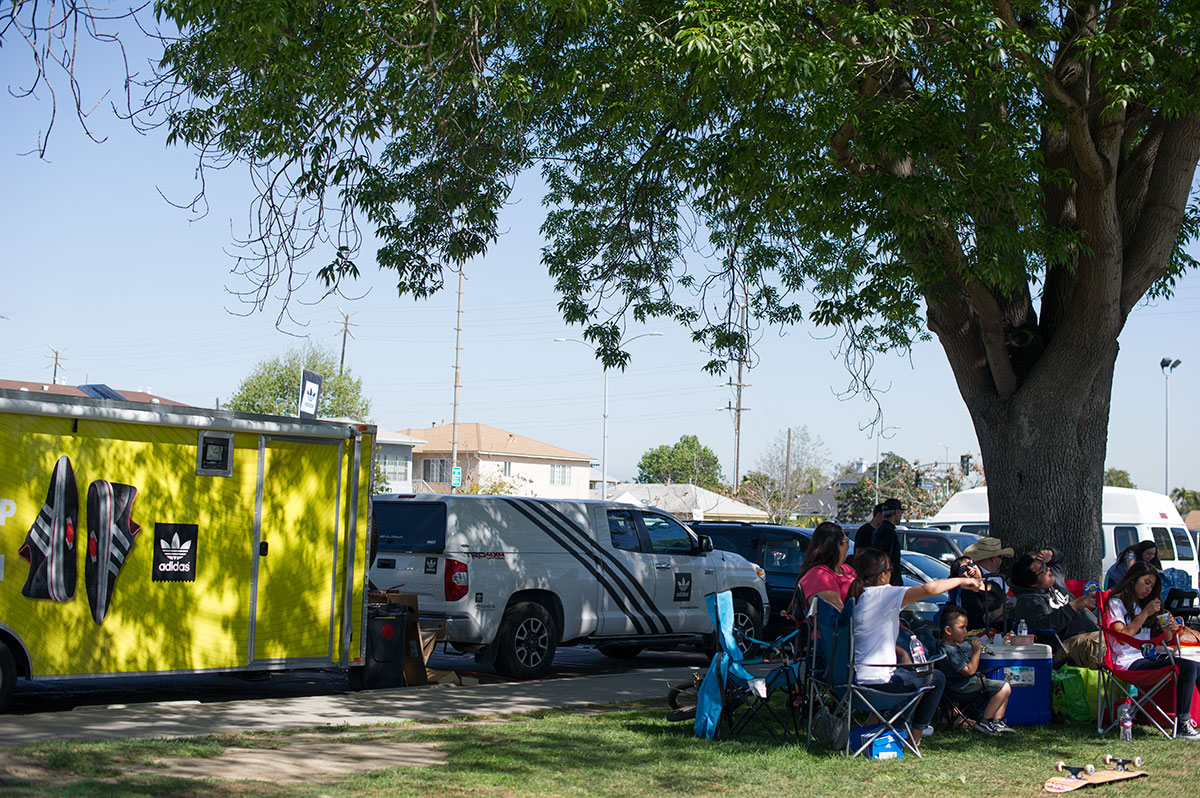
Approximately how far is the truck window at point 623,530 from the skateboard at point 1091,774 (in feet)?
20.7

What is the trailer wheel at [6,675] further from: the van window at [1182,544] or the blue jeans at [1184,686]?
the van window at [1182,544]

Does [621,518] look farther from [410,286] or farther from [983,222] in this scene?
[983,222]

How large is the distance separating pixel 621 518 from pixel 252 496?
4658 millimetres

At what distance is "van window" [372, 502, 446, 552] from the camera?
38.3 feet

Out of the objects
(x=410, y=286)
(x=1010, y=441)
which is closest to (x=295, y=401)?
(x=410, y=286)

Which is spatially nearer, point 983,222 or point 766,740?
point 766,740

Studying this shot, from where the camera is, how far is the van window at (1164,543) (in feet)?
70.5

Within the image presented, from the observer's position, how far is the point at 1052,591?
9.98m

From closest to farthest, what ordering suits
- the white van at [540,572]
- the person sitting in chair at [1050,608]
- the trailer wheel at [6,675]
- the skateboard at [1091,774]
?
the skateboard at [1091,774], the trailer wheel at [6,675], the person sitting in chair at [1050,608], the white van at [540,572]

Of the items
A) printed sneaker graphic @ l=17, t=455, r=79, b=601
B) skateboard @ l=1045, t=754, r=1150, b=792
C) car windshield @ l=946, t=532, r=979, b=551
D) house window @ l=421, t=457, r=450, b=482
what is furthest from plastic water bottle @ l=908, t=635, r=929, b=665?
house window @ l=421, t=457, r=450, b=482

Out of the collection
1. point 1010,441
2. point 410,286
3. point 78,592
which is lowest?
point 78,592

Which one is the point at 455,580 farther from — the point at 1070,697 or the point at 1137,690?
the point at 1137,690

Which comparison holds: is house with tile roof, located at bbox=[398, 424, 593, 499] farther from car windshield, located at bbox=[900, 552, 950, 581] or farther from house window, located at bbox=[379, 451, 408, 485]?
car windshield, located at bbox=[900, 552, 950, 581]

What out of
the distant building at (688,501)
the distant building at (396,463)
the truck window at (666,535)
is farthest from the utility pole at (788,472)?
the truck window at (666,535)
